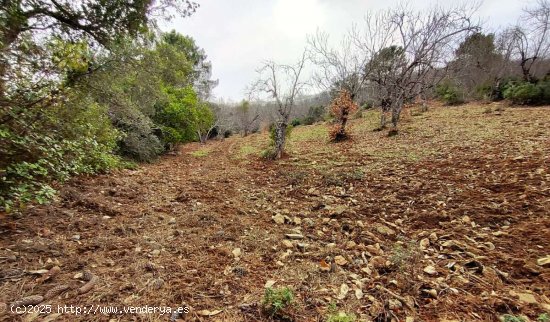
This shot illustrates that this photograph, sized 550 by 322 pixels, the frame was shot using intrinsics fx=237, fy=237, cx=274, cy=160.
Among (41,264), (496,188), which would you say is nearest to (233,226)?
(41,264)

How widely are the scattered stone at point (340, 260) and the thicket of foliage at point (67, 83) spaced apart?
2.71m

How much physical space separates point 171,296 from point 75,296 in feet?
2.04

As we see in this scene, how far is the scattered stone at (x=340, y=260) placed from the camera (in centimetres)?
211

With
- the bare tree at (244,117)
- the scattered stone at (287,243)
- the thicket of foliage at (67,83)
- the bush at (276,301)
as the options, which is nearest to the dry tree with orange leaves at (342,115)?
the thicket of foliage at (67,83)

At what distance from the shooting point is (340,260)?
84.4 inches

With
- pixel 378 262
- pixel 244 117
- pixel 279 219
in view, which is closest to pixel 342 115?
pixel 279 219

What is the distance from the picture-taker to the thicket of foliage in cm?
234

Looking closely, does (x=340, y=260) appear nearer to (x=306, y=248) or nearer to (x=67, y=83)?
(x=306, y=248)

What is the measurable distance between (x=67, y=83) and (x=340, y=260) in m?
4.21

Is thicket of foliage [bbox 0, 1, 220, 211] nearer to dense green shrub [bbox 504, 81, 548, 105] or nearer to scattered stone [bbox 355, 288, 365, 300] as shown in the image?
scattered stone [bbox 355, 288, 365, 300]

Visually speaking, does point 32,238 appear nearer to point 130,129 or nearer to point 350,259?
point 350,259

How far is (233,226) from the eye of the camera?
279 centimetres

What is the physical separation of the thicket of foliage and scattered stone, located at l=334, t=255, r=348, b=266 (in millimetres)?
2705

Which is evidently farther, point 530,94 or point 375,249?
point 530,94
